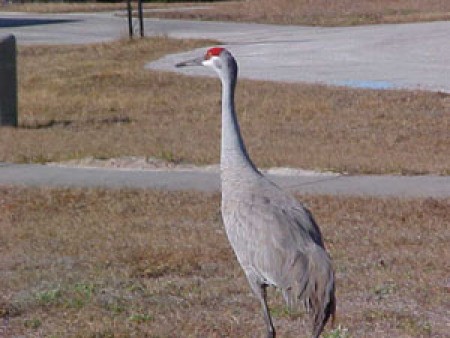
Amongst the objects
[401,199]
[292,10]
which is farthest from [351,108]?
[292,10]

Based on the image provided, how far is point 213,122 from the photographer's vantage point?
18.2 meters

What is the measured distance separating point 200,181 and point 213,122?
5.00 metres

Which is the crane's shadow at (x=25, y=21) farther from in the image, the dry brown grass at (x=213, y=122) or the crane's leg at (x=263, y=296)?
the crane's leg at (x=263, y=296)

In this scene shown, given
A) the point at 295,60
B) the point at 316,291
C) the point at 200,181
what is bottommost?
the point at 295,60

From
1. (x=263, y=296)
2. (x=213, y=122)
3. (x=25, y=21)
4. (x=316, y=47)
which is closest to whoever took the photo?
(x=263, y=296)

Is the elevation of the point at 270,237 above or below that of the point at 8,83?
above

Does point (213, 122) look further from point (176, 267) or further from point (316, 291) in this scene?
point (316, 291)

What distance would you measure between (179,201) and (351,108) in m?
7.56

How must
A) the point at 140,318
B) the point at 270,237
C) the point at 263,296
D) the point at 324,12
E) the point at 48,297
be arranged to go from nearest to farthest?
1. the point at 270,237
2. the point at 263,296
3. the point at 140,318
4. the point at 48,297
5. the point at 324,12

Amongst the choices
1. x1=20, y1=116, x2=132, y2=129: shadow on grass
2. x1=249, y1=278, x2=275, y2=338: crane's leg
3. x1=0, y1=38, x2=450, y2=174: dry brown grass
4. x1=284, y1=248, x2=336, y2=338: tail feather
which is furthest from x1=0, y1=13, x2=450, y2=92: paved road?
x1=284, y1=248, x2=336, y2=338: tail feather

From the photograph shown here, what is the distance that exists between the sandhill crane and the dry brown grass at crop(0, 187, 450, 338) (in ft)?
3.19

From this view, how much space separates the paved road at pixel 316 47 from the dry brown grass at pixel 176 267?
33.9 feet

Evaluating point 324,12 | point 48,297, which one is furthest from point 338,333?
point 324,12

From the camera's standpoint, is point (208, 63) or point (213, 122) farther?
point (213, 122)
